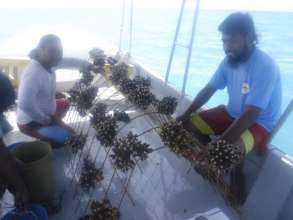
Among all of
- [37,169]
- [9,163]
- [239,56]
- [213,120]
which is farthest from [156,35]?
[9,163]

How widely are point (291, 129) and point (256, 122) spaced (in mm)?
2432

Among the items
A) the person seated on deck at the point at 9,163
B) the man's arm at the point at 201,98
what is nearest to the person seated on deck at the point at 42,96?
the person seated on deck at the point at 9,163

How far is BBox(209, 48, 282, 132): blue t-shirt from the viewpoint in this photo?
4.87 ft

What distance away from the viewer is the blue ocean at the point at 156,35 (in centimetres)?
446

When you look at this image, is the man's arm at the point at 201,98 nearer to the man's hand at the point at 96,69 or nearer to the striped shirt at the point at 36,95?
the man's hand at the point at 96,69

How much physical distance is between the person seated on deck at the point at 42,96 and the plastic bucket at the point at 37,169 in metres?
0.32

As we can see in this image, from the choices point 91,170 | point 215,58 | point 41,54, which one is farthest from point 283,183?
point 215,58

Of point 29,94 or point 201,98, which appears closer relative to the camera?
Answer: point 29,94

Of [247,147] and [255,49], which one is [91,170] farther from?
[255,49]

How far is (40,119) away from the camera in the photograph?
1.89 metres

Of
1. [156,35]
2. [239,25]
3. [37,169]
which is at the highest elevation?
[239,25]

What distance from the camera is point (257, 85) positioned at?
1.50 m

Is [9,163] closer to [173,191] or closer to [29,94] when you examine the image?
[29,94]

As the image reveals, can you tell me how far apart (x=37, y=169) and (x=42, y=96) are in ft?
2.12
